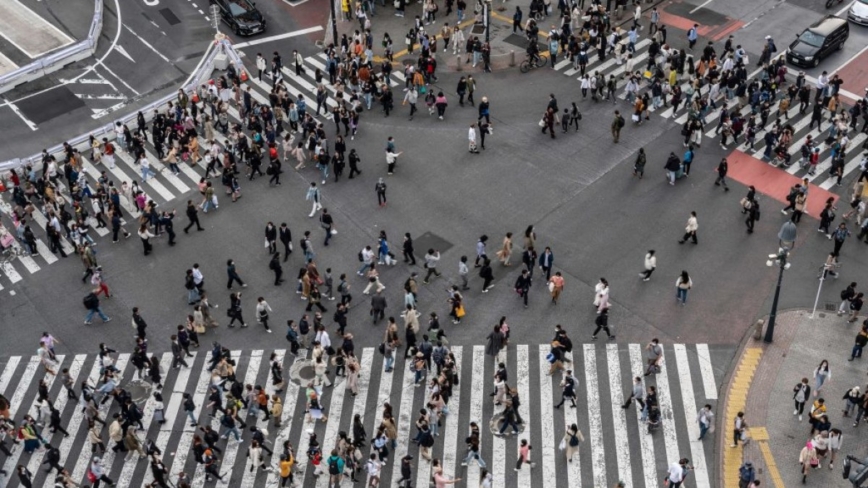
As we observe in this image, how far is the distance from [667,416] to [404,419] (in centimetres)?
832

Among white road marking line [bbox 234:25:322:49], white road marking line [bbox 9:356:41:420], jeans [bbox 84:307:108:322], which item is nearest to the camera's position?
white road marking line [bbox 9:356:41:420]

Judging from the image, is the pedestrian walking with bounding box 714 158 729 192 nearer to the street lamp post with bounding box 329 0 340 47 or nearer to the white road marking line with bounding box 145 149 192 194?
the street lamp post with bounding box 329 0 340 47

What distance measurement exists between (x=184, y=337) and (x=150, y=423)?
3186 millimetres

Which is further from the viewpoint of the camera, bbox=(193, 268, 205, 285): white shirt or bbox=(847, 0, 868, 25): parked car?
bbox=(847, 0, 868, 25): parked car

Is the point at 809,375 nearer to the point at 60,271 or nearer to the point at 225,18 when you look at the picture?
the point at 60,271

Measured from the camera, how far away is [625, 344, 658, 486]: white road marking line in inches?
1291

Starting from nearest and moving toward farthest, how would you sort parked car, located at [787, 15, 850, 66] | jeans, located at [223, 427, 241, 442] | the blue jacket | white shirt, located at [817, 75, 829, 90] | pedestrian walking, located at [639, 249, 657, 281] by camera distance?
jeans, located at [223, 427, 241, 442]
pedestrian walking, located at [639, 249, 657, 281]
the blue jacket
white shirt, located at [817, 75, 829, 90]
parked car, located at [787, 15, 850, 66]

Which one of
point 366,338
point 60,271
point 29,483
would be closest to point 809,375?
point 366,338

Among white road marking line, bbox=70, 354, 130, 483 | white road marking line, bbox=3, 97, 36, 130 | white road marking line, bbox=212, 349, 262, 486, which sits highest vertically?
white road marking line, bbox=3, 97, 36, 130

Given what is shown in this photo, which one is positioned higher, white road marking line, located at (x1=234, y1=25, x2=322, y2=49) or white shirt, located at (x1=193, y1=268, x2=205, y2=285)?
white road marking line, located at (x1=234, y1=25, x2=322, y2=49)

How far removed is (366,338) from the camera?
38.3 meters

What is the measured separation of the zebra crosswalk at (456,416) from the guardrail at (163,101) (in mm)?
12455

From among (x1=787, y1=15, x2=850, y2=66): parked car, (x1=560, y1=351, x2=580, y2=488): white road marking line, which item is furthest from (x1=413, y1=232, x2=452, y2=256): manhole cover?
(x1=787, y1=15, x2=850, y2=66): parked car

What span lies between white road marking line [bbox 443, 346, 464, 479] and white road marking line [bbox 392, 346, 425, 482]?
46.5 inches
